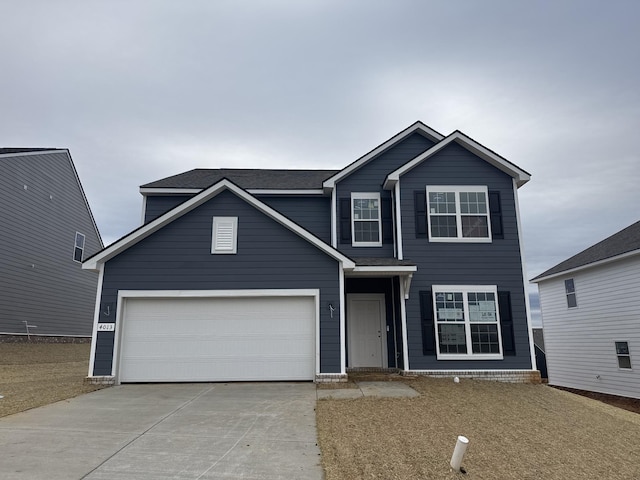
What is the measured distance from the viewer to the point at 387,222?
12.6 metres

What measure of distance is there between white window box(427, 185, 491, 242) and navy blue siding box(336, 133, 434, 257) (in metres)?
1.40

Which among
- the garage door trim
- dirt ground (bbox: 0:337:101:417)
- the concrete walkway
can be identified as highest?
the garage door trim

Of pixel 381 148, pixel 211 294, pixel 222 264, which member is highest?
pixel 381 148

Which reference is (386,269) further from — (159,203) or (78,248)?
(78,248)

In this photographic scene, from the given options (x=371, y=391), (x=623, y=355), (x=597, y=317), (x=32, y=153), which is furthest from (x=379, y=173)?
(x=32, y=153)

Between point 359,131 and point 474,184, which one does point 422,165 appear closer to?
point 474,184

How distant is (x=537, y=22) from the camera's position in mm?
11914

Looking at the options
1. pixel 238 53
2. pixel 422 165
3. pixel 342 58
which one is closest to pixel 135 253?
pixel 238 53

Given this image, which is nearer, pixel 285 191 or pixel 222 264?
pixel 222 264

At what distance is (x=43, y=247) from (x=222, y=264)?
40.8ft

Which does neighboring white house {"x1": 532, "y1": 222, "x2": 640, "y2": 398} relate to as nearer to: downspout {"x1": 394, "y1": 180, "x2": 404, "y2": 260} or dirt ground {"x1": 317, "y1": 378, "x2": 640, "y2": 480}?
dirt ground {"x1": 317, "y1": 378, "x2": 640, "y2": 480}

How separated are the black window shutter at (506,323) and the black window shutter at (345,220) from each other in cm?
464

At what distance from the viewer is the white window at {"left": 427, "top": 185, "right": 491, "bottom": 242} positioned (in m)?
11.9

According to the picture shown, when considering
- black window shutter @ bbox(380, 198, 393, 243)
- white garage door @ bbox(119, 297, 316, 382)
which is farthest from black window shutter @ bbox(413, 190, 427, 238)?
white garage door @ bbox(119, 297, 316, 382)
